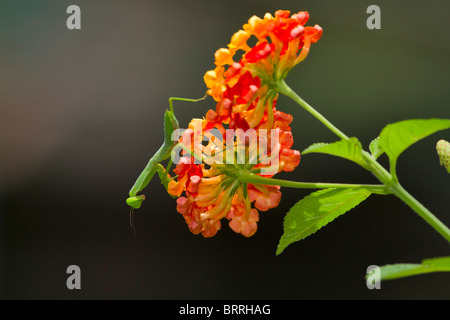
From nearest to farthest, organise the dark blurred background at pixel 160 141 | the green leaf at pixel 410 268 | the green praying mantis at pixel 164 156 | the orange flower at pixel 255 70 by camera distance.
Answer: the green leaf at pixel 410 268
the orange flower at pixel 255 70
the green praying mantis at pixel 164 156
the dark blurred background at pixel 160 141

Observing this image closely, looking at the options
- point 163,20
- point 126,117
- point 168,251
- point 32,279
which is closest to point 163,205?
point 168,251

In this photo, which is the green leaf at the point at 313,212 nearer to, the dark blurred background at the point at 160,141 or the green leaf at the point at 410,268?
the green leaf at the point at 410,268

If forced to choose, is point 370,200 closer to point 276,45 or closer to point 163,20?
point 163,20

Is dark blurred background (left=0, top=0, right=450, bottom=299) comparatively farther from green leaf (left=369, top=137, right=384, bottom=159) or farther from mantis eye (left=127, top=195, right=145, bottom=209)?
green leaf (left=369, top=137, right=384, bottom=159)

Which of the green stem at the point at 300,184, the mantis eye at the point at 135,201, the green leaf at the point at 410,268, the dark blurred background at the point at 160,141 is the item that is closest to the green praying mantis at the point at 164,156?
the mantis eye at the point at 135,201

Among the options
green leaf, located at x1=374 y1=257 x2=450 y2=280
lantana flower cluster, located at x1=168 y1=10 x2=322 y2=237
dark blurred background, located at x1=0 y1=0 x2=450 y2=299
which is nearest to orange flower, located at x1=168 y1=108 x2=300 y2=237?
lantana flower cluster, located at x1=168 y1=10 x2=322 y2=237
